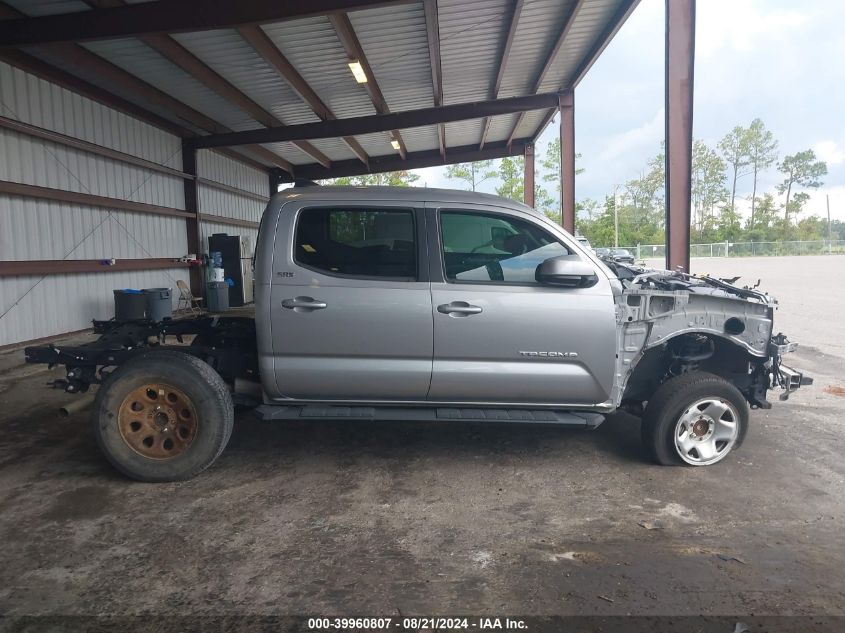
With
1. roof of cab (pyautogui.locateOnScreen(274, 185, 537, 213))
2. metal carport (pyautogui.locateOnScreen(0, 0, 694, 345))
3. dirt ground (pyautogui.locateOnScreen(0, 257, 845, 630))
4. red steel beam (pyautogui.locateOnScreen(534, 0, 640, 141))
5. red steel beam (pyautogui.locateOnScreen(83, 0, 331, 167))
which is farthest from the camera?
red steel beam (pyautogui.locateOnScreen(534, 0, 640, 141))

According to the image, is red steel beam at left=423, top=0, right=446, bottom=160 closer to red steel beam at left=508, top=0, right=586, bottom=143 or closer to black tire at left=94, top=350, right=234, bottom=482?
red steel beam at left=508, top=0, right=586, bottom=143

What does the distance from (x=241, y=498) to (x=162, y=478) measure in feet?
2.12

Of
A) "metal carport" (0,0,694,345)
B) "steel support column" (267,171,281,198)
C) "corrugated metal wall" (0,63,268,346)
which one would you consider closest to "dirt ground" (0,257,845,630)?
"metal carport" (0,0,694,345)

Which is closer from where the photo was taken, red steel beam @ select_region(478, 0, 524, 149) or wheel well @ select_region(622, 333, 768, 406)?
wheel well @ select_region(622, 333, 768, 406)

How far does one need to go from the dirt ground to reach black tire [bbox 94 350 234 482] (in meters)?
0.15

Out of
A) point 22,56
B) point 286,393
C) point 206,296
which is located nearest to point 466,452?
point 286,393

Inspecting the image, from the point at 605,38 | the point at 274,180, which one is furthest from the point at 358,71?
the point at 274,180

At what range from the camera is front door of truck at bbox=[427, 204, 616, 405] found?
398 cm

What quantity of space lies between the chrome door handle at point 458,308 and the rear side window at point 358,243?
0.32 meters

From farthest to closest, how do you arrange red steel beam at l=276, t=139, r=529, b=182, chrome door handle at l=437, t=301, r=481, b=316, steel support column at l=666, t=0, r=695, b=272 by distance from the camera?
red steel beam at l=276, t=139, r=529, b=182, steel support column at l=666, t=0, r=695, b=272, chrome door handle at l=437, t=301, r=481, b=316

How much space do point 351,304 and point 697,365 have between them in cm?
280

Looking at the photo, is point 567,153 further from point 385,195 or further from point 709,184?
point 709,184

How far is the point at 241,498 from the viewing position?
3.81 m

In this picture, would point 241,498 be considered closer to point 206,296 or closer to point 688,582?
point 688,582
